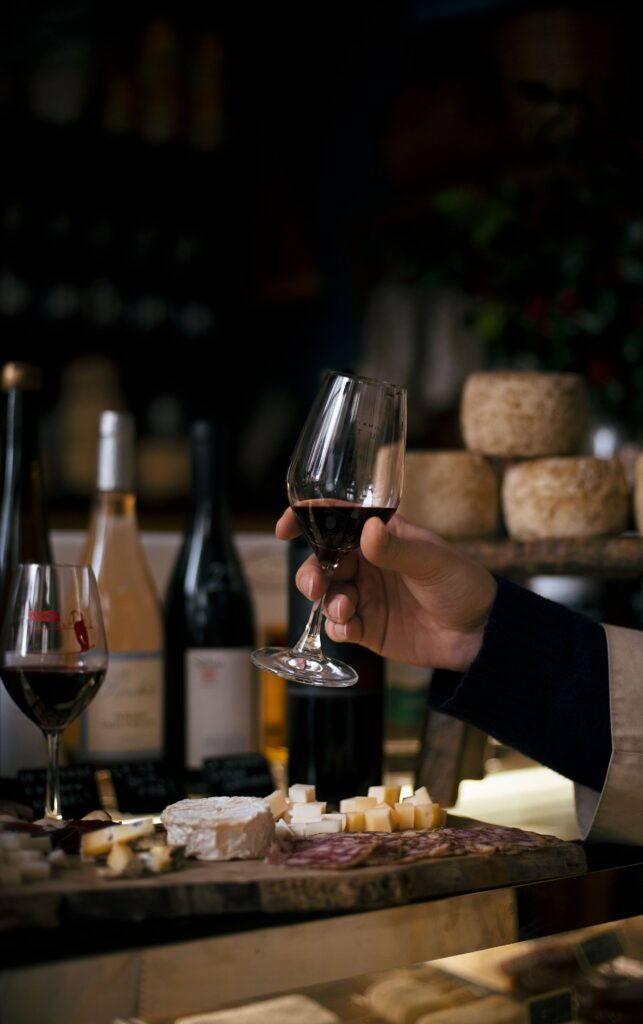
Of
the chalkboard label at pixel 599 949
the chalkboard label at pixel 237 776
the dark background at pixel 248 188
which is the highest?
the dark background at pixel 248 188

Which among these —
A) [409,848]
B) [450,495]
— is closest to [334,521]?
[409,848]

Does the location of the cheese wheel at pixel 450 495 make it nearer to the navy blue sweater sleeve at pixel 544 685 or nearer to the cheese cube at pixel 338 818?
the navy blue sweater sleeve at pixel 544 685

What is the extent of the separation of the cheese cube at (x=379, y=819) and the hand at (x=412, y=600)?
20 centimetres

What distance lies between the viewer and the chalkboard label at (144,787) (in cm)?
103

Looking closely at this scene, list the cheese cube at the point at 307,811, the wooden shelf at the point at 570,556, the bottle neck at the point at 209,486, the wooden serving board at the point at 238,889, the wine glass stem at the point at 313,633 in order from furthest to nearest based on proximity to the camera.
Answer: the bottle neck at the point at 209,486 → the wooden shelf at the point at 570,556 → the wine glass stem at the point at 313,633 → the cheese cube at the point at 307,811 → the wooden serving board at the point at 238,889

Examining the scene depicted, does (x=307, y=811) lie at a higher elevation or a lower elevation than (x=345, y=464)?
lower

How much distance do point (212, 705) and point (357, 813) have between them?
465 millimetres

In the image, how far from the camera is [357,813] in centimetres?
78

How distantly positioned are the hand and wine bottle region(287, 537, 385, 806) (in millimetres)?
116

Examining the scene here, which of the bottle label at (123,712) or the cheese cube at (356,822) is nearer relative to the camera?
the cheese cube at (356,822)

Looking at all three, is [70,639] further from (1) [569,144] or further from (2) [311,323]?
(2) [311,323]

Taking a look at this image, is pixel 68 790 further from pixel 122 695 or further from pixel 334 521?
pixel 334 521

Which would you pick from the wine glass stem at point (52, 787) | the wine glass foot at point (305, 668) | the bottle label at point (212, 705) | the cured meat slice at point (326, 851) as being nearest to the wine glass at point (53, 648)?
the wine glass stem at point (52, 787)

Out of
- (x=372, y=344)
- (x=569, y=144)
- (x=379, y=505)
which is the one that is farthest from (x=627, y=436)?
(x=379, y=505)
